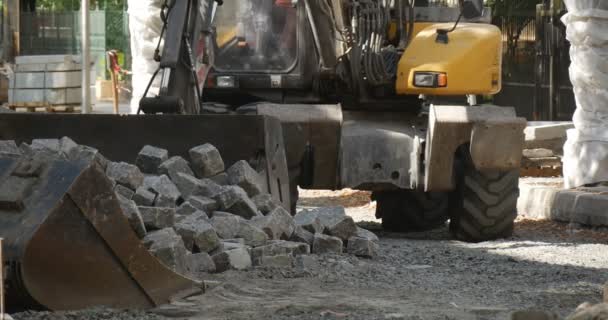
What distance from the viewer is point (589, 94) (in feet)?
49.6

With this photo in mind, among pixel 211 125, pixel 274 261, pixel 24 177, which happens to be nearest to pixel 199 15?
pixel 211 125

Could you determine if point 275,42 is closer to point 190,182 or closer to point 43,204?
point 190,182

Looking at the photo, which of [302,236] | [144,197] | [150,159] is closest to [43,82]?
[150,159]

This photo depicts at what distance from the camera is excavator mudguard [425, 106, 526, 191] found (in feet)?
38.9

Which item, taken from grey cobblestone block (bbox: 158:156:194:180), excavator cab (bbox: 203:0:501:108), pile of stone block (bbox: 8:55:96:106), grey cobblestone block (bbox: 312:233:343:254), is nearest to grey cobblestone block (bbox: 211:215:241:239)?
grey cobblestone block (bbox: 158:156:194:180)

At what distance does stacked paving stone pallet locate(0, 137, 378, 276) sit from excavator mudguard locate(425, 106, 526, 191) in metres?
1.87

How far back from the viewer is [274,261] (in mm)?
9016

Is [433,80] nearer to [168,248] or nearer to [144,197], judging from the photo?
[144,197]

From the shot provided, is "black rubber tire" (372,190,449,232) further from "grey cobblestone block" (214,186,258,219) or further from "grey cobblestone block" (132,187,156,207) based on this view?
"grey cobblestone block" (132,187,156,207)

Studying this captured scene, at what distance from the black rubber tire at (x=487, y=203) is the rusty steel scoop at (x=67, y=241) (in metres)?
5.16

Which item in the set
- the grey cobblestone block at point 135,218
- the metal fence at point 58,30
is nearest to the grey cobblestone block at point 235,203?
the grey cobblestone block at point 135,218

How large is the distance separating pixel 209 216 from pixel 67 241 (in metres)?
2.26

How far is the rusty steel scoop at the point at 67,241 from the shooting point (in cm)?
704

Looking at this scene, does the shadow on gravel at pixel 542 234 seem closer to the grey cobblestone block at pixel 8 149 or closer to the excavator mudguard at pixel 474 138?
the excavator mudguard at pixel 474 138
